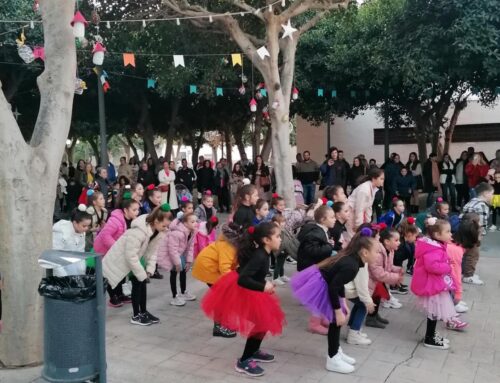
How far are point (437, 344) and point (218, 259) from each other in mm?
2239

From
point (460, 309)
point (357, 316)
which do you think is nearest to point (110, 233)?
point (357, 316)

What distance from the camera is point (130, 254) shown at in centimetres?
537

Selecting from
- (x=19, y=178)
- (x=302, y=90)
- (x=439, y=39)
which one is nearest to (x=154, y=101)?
(x=302, y=90)

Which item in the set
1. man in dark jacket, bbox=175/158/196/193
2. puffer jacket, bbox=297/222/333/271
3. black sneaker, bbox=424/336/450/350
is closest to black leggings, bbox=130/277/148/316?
puffer jacket, bbox=297/222/333/271

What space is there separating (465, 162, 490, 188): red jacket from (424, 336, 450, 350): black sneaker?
779 centimetres

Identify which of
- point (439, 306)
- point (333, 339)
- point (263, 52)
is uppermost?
point (263, 52)

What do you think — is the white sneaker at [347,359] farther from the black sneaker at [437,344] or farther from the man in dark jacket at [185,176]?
the man in dark jacket at [185,176]

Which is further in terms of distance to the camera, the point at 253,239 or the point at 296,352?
the point at 296,352

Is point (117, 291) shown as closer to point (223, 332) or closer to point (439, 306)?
point (223, 332)

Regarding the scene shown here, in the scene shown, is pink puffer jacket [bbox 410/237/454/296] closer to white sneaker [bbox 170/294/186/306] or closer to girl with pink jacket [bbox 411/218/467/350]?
girl with pink jacket [bbox 411/218/467/350]

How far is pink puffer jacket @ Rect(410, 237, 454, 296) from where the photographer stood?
15.8ft

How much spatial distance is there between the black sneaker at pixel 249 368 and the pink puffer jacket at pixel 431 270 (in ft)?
5.63

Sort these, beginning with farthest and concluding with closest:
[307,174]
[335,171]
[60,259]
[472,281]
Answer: [307,174] < [335,171] < [472,281] < [60,259]

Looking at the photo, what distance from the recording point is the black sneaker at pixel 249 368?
4.29 m
